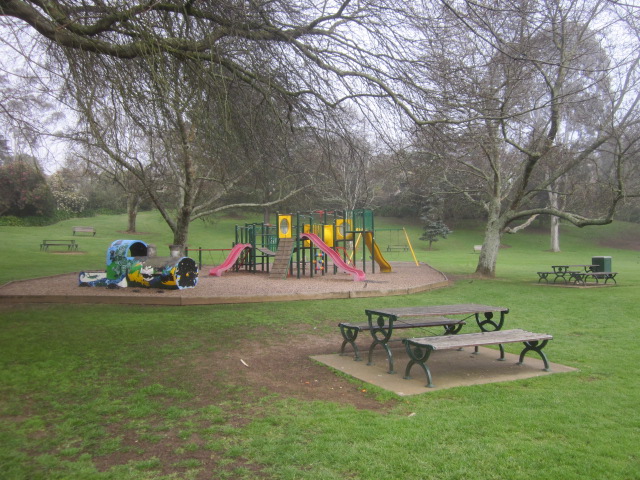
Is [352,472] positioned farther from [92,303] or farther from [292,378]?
[92,303]

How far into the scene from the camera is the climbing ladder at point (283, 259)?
18406 mm

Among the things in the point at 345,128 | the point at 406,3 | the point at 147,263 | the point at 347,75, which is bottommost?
the point at 147,263

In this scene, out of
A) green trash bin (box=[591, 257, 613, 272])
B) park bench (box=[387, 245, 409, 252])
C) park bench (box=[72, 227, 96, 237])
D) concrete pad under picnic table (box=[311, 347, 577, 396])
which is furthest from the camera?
park bench (box=[387, 245, 409, 252])

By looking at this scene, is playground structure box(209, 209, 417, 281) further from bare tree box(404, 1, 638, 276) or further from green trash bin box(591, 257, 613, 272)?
green trash bin box(591, 257, 613, 272)

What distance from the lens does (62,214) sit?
5075 centimetres

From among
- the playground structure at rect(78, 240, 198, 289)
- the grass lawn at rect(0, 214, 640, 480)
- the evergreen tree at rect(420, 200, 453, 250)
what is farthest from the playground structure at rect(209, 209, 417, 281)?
the evergreen tree at rect(420, 200, 453, 250)

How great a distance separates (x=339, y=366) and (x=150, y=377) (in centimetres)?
241

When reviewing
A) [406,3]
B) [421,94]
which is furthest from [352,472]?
[406,3]

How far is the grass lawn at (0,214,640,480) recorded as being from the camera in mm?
3748

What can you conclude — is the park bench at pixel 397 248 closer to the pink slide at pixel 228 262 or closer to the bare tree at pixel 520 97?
the bare tree at pixel 520 97

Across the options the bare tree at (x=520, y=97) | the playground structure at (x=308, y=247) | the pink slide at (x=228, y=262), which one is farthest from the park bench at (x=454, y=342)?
the pink slide at (x=228, y=262)

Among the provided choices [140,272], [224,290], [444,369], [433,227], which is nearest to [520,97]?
[444,369]

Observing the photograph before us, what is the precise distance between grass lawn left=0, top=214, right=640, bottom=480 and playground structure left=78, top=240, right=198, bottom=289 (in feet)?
14.6

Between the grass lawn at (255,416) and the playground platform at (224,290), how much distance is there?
2.28m
